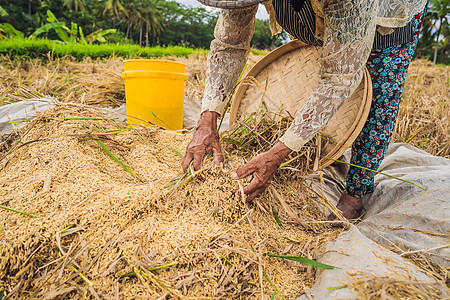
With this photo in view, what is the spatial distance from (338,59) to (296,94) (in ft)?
2.36

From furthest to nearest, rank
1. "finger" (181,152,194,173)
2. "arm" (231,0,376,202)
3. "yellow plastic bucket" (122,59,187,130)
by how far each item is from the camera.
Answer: "yellow plastic bucket" (122,59,187,130) < "finger" (181,152,194,173) < "arm" (231,0,376,202)

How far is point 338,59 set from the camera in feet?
3.56

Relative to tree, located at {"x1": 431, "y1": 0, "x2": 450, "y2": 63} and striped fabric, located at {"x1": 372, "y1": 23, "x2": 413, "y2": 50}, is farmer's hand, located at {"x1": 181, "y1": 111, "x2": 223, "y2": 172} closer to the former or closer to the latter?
striped fabric, located at {"x1": 372, "y1": 23, "x2": 413, "y2": 50}

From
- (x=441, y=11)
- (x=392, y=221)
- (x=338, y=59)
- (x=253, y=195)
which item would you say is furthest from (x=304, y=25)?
(x=441, y=11)

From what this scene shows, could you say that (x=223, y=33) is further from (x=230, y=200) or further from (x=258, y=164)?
(x=230, y=200)

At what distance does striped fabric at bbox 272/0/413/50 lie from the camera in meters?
1.28

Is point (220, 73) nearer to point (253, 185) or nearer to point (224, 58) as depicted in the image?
point (224, 58)

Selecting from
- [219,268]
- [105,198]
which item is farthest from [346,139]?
[105,198]

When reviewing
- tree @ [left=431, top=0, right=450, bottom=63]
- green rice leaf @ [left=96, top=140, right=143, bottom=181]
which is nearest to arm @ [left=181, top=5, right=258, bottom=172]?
green rice leaf @ [left=96, top=140, right=143, bottom=181]

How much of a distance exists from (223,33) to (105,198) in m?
0.87

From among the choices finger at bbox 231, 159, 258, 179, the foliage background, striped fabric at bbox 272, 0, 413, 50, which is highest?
the foliage background

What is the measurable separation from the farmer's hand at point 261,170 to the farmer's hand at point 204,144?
13 cm

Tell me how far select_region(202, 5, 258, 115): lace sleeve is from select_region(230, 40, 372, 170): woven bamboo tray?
0.20m

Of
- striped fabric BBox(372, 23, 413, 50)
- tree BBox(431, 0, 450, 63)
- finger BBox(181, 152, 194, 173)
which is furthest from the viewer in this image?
tree BBox(431, 0, 450, 63)
